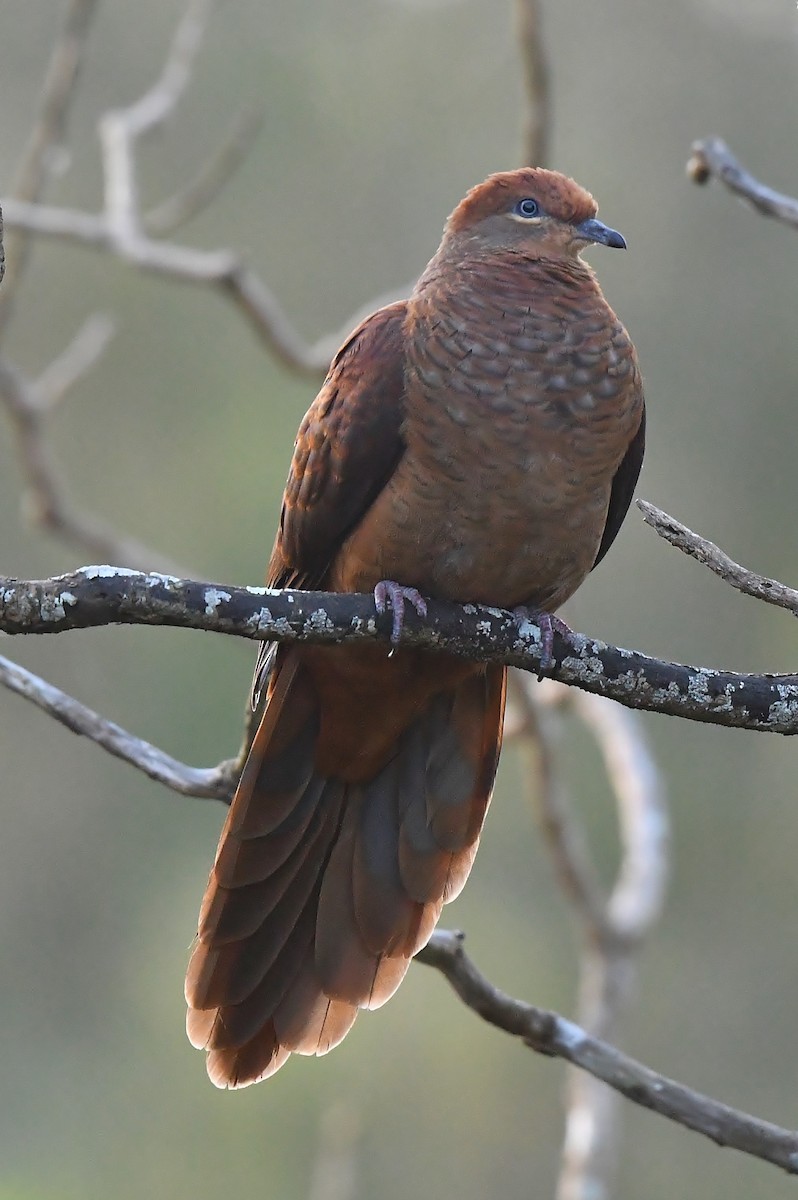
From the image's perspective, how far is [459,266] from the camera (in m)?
3.87

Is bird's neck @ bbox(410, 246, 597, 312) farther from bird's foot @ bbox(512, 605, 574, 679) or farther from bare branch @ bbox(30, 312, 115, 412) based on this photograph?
bare branch @ bbox(30, 312, 115, 412)

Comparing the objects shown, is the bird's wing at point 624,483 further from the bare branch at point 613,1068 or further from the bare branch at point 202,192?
the bare branch at point 202,192

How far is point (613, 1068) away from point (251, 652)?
24.9ft

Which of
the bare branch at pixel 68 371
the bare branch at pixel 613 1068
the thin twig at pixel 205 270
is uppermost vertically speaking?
the thin twig at pixel 205 270

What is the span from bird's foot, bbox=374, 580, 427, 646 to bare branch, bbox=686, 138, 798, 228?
129 cm

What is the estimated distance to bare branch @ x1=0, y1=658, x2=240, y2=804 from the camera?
3359 millimetres

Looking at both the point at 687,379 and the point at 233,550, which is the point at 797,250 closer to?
the point at 687,379

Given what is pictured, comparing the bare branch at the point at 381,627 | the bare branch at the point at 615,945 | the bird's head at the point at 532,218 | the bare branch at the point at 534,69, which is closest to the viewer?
the bare branch at the point at 381,627

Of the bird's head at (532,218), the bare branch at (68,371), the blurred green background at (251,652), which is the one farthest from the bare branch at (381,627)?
the blurred green background at (251,652)

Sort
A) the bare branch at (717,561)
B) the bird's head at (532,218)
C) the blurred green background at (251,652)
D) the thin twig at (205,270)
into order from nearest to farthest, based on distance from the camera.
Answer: the bare branch at (717,561)
the bird's head at (532,218)
the thin twig at (205,270)
the blurred green background at (251,652)

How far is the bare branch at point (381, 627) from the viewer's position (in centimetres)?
257

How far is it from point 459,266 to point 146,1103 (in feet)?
27.9

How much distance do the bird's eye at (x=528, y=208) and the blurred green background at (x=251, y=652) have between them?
703cm

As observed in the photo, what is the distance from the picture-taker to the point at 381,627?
3.10 m
